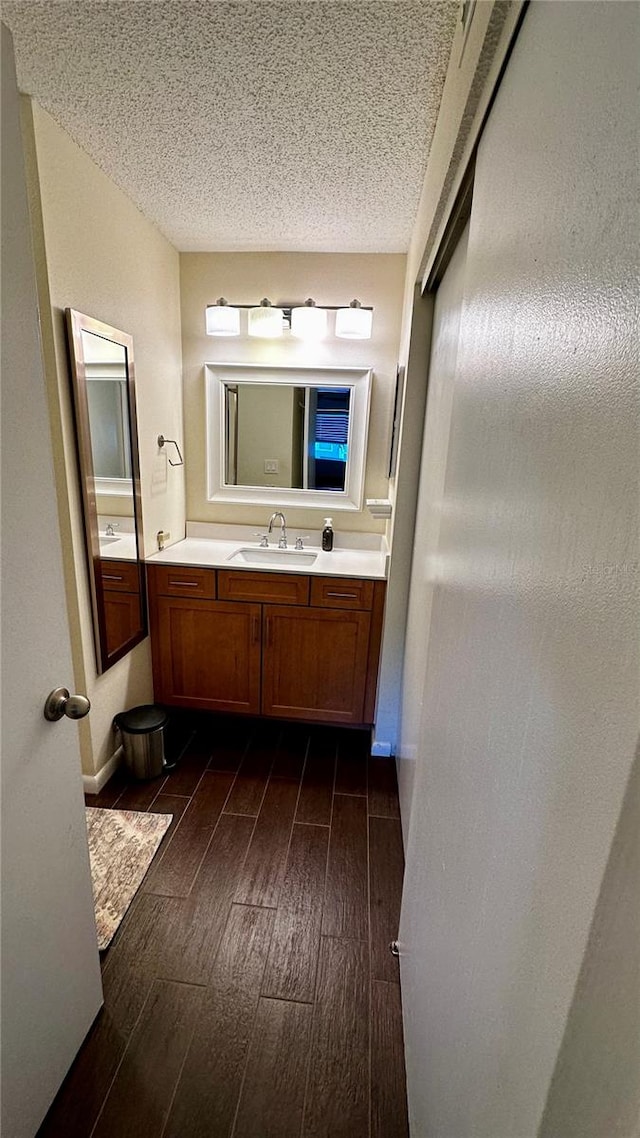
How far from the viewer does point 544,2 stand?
21.6 inches

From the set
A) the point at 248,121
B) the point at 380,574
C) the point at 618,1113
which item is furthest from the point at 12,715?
the point at 248,121

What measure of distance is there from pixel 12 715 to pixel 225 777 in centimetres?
150

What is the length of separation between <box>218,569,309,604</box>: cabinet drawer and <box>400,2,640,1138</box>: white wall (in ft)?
4.88

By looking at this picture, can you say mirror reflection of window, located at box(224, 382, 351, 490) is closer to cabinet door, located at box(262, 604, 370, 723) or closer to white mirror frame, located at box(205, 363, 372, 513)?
white mirror frame, located at box(205, 363, 372, 513)

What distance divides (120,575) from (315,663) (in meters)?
1.02

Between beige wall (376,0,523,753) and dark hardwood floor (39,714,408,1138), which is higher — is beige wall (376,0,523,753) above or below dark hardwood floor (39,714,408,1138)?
above

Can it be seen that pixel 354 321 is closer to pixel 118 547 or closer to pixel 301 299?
pixel 301 299

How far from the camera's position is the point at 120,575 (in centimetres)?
212

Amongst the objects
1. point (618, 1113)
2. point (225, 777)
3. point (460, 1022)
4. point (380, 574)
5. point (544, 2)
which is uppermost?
point (544, 2)

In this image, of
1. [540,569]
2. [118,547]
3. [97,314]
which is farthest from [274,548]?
[540,569]

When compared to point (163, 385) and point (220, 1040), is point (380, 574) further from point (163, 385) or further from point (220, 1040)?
Result: point (220, 1040)

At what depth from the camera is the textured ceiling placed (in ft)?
3.70

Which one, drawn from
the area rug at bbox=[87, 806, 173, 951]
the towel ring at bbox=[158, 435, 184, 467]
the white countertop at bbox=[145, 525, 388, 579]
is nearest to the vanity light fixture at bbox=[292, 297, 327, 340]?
the towel ring at bbox=[158, 435, 184, 467]

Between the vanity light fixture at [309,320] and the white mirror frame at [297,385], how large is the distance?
0.18 m
